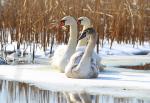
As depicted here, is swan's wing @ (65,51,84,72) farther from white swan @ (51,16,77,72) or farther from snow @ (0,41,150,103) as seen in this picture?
white swan @ (51,16,77,72)

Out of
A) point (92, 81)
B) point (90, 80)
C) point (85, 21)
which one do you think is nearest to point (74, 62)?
point (90, 80)

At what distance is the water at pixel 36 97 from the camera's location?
6926 mm

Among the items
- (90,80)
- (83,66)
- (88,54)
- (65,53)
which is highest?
(88,54)

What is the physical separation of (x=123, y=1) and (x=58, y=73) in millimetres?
6972

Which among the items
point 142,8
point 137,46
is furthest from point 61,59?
point 142,8

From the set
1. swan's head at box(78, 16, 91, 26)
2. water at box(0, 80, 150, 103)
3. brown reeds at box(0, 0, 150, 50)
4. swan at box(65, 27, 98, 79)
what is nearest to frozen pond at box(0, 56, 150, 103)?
water at box(0, 80, 150, 103)

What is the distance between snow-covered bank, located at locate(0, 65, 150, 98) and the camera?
7.77 m

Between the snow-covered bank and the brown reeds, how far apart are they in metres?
3.70

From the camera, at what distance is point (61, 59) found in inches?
407

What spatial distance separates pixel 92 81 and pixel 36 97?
1739mm

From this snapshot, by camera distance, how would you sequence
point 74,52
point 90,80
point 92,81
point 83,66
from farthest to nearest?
point 74,52 < point 83,66 < point 90,80 < point 92,81

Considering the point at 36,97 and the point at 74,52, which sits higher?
the point at 74,52

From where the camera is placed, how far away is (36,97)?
7211 mm

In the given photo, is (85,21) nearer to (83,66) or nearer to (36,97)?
(83,66)
